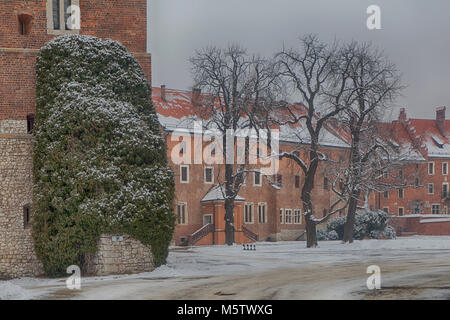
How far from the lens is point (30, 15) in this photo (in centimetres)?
2525

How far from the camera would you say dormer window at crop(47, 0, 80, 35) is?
25.5 m

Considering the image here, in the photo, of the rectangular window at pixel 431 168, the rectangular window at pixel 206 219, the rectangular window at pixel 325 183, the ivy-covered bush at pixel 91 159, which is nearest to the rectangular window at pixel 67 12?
the ivy-covered bush at pixel 91 159

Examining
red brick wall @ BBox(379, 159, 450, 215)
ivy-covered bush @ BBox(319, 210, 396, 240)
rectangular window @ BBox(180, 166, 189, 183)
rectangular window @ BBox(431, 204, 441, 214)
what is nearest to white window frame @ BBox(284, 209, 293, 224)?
rectangular window @ BBox(180, 166, 189, 183)

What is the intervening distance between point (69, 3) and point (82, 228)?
370 inches

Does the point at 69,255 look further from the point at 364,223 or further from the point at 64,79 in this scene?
the point at 364,223

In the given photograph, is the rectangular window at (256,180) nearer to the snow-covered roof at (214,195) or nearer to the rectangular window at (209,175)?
the snow-covered roof at (214,195)

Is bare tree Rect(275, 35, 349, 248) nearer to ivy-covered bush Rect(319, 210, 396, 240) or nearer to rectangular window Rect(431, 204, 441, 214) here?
ivy-covered bush Rect(319, 210, 396, 240)

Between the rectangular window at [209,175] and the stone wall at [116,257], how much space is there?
3087 cm

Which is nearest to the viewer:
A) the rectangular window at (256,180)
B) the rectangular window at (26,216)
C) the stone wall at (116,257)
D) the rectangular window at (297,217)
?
the stone wall at (116,257)

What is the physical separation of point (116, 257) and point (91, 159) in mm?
3696

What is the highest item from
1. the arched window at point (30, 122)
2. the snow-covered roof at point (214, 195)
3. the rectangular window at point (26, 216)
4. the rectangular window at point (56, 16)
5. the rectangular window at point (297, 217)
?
the rectangular window at point (56, 16)

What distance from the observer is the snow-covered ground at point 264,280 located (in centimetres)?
1684

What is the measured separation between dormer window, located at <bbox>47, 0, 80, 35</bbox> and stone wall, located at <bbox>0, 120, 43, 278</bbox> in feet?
14.0
